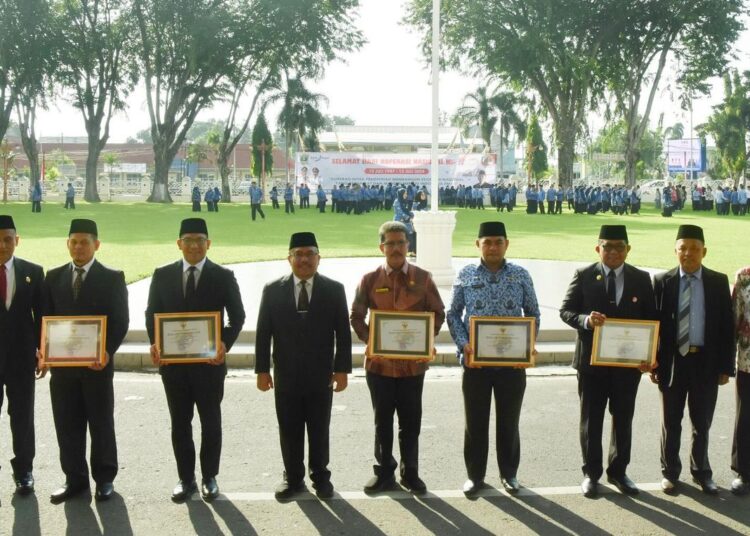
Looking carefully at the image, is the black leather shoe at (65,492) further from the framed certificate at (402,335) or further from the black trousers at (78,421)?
the framed certificate at (402,335)

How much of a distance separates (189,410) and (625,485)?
285 cm

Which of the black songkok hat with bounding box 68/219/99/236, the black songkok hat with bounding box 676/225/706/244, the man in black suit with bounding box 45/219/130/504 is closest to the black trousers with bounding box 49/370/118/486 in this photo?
the man in black suit with bounding box 45/219/130/504

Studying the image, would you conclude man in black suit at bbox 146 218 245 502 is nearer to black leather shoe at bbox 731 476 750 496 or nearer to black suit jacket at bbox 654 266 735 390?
black suit jacket at bbox 654 266 735 390

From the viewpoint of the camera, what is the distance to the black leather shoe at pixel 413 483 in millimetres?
5945

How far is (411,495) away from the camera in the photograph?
5.91 m

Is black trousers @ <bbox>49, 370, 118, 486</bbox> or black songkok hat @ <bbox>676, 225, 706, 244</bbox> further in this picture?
black songkok hat @ <bbox>676, 225, 706, 244</bbox>

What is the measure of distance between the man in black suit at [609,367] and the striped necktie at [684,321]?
18 cm

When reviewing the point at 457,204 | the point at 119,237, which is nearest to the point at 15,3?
the point at 457,204

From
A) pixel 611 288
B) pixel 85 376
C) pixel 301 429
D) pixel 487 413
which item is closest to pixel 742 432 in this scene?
pixel 611 288

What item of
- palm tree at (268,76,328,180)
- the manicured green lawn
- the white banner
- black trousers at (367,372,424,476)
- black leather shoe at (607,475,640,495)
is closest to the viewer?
black leather shoe at (607,475,640,495)

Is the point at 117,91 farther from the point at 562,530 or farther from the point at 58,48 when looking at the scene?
the point at 562,530

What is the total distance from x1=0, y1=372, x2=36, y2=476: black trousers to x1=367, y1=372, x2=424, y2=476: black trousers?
222 centimetres

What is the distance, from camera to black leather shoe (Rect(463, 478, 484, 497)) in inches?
232

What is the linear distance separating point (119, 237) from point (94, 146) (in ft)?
110
